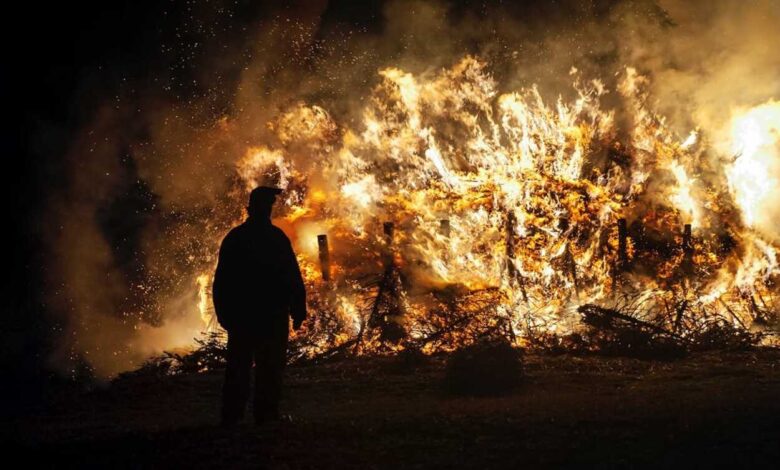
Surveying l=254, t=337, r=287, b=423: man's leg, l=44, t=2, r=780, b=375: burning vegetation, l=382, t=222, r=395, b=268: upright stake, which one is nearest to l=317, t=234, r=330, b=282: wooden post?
l=44, t=2, r=780, b=375: burning vegetation

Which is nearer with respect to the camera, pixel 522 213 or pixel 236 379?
pixel 236 379

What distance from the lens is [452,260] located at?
12844 millimetres

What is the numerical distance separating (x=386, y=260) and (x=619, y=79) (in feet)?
18.2

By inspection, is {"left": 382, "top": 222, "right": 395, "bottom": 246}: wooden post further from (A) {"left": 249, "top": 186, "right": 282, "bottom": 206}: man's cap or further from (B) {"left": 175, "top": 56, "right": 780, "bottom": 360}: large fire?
(A) {"left": 249, "top": 186, "right": 282, "bottom": 206}: man's cap

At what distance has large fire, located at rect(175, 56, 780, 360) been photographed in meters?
12.3

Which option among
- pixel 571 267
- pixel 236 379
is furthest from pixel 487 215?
pixel 236 379

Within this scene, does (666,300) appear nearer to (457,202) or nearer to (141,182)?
(457,202)

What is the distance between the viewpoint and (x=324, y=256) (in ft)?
43.1

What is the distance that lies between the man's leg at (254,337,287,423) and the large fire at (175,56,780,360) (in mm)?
5477

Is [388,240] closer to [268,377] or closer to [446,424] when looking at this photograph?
[268,377]

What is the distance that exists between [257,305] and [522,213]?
7.81 meters

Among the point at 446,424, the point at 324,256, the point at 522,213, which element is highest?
the point at 522,213

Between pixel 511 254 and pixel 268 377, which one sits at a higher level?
pixel 511 254

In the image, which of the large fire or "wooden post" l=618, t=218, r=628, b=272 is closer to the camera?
the large fire
